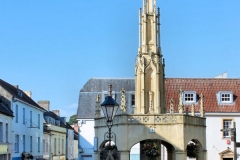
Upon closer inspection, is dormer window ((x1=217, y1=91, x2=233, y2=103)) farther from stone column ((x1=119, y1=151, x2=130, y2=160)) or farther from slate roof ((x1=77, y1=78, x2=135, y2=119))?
stone column ((x1=119, y1=151, x2=130, y2=160))

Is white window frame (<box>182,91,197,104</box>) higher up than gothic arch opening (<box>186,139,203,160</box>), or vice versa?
white window frame (<box>182,91,197,104</box>)

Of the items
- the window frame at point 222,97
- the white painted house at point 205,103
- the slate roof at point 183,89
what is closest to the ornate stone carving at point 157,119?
the white painted house at point 205,103

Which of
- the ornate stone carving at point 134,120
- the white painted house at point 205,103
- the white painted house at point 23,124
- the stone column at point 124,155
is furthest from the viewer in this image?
the white painted house at point 205,103

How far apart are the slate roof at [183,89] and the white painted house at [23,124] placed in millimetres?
4309

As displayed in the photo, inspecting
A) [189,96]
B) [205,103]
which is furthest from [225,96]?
[189,96]

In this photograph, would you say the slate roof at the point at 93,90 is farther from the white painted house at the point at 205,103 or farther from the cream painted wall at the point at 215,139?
the cream painted wall at the point at 215,139

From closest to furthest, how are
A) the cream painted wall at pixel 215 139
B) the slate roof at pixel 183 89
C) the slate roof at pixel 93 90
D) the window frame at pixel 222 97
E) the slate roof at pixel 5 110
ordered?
the slate roof at pixel 5 110
the cream painted wall at pixel 215 139
the slate roof at pixel 183 89
the window frame at pixel 222 97
the slate roof at pixel 93 90

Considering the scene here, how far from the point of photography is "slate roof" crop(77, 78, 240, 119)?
4503 cm

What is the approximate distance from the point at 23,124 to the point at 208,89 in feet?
54.1

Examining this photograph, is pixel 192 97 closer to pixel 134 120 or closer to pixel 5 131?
pixel 5 131

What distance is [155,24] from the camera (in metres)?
→ 27.7

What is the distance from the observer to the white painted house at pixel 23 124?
41.0 metres

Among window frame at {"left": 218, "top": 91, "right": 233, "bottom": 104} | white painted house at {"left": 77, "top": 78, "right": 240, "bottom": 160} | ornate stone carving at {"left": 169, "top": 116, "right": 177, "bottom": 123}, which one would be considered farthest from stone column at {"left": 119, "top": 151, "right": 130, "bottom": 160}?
window frame at {"left": 218, "top": 91, "right": 233, "bottom": 104}

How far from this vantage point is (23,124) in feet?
145
